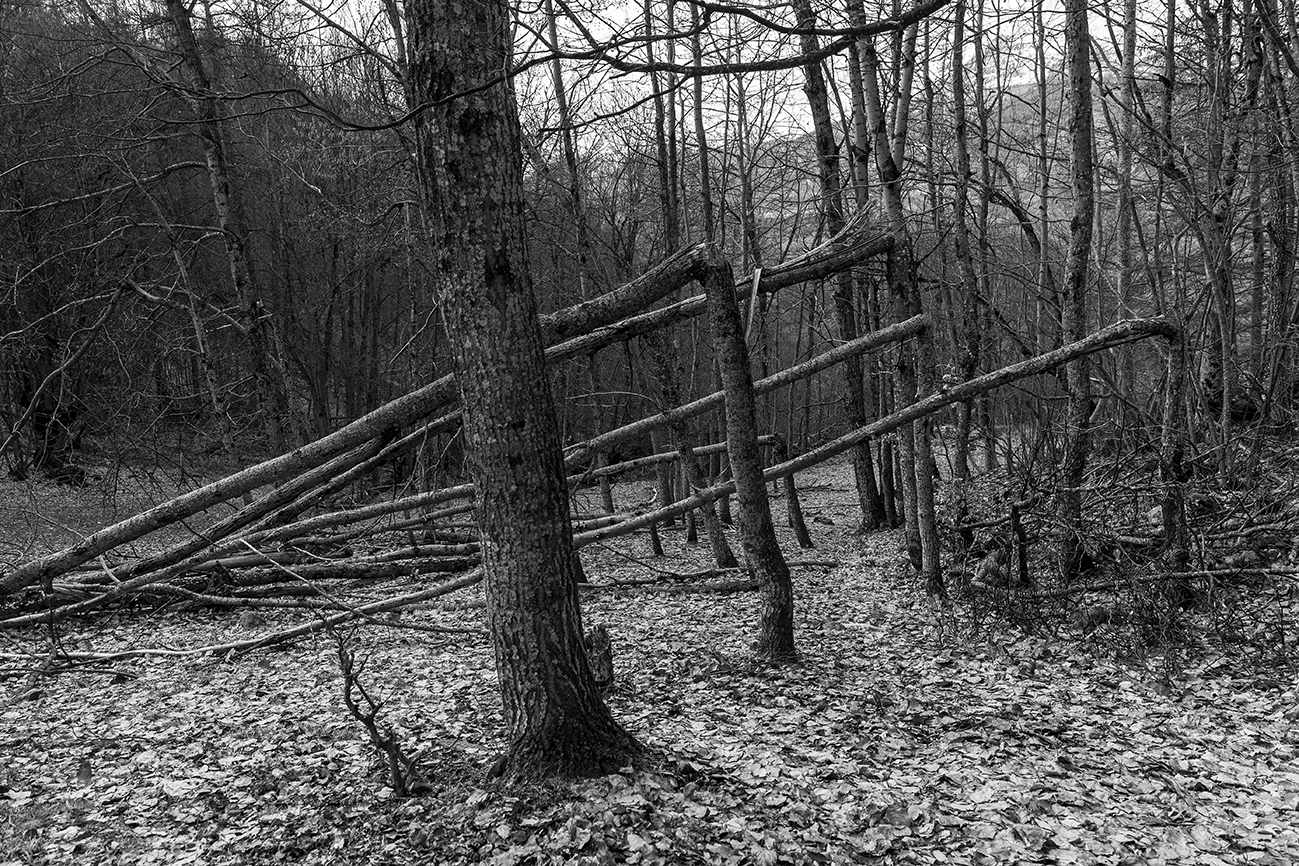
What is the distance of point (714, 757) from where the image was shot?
4234 mm

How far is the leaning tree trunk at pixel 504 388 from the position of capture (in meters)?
3.42

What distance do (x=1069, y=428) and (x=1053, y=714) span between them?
2.74 metres

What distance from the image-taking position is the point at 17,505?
17109 mm

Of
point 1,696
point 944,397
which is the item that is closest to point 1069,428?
point 944,397

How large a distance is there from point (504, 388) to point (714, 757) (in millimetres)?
2183

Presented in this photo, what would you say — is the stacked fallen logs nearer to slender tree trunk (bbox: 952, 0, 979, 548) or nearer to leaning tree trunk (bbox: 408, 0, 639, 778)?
leaning tree trunk (bbox: 408, 0, 639, 778)

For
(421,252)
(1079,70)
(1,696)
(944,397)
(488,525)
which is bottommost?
(1,696)

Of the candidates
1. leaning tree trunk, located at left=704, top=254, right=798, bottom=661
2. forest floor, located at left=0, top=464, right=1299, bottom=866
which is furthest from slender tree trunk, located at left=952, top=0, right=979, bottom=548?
leaning tree trunk, located at left=704, top=254, right=798, bottom=661

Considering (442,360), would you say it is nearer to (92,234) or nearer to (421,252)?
(421,252)

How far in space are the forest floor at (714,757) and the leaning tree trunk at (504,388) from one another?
1.21 feet

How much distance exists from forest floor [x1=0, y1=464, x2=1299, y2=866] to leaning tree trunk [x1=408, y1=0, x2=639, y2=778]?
369 millimetres

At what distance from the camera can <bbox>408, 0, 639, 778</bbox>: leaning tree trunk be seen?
3.42m

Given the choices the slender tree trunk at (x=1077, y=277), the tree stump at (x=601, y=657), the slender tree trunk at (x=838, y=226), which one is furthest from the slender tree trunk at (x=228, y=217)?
the slender tree trunk at (x=1077, y=277)

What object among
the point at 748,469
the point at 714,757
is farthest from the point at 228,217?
the point at 714,757
